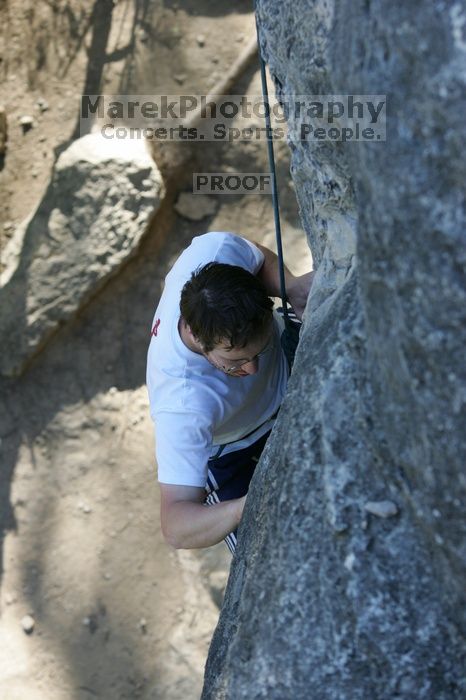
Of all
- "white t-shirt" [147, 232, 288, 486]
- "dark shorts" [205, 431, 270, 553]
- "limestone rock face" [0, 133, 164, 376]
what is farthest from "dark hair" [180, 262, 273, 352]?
"limestone rock face" [0, 133, 164, 376]

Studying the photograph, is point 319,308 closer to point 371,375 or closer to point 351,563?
point 371,375

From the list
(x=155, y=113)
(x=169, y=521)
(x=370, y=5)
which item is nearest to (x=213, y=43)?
(x=155, y=113)

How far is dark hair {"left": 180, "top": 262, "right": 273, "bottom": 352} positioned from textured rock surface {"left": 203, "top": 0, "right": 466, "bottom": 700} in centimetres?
23

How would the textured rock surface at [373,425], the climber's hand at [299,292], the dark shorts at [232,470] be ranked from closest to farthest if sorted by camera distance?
1. the textured rock surface at [373,425]
2. the climber's hand at [299,292]
3. the dark shorts at [232,470]

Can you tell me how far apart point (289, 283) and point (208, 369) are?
1.23 ft

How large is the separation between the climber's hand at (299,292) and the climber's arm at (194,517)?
54cm

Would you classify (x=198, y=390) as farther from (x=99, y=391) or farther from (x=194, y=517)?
(x=99, y=391)

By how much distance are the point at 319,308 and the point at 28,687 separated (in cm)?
273

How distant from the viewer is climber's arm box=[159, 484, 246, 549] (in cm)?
176

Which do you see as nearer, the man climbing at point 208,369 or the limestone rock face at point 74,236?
the man climbing at point 208,369

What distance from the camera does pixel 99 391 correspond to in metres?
3.80

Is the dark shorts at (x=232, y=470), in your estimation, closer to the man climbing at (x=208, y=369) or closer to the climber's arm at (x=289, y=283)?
the man climbing at (x=208, y=369)

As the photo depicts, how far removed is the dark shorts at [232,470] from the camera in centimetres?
226

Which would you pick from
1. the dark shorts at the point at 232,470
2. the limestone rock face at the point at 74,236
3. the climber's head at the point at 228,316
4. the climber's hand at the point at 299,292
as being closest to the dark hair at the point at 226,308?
the climber's head at the point at 228,316
